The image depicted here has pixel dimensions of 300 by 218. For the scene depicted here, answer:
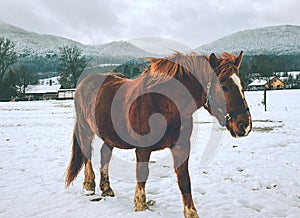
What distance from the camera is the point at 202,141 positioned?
8758mm

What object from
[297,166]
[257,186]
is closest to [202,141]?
[297,166]

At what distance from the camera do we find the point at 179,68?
2926mm

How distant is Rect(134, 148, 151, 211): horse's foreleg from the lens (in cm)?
309

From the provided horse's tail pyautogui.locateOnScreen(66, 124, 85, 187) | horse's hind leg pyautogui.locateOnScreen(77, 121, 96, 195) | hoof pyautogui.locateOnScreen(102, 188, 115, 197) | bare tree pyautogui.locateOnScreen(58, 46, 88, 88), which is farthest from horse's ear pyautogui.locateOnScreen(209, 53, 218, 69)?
bare tree pyautogui.locateOnScreen(58, 46, 88, 88)

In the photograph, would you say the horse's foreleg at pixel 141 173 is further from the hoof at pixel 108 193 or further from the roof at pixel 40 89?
the roof at pixel 40 89

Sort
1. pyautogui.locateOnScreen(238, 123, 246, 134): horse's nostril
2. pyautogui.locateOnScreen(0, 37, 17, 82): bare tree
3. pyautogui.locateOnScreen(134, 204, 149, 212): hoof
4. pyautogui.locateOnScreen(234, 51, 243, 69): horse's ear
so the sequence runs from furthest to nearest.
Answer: pyautogui.locateOnScreen(0, 37, 17, 82): bare tree < pyautogui.locateOnScreen(134, 204, 149, 212): hoof < pyautogui.locateOnScreen(234, 51, 243, 69): horse's ear < pyautogui.locateOnScreen(238, 123, 246, 134): horse's nostril

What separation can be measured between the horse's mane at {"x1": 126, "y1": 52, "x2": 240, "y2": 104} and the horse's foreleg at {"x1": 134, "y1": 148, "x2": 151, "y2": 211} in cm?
70

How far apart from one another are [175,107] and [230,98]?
0.61 m

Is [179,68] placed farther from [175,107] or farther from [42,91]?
[42,91]

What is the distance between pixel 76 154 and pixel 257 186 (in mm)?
3135

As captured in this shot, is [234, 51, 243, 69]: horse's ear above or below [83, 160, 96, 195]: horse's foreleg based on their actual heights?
above

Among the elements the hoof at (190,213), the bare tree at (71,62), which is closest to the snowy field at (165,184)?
the hoof at (190,213)

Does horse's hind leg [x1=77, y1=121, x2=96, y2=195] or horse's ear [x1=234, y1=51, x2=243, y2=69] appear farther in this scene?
horse's hind leg [x1=77, y1=121, x2=96, y2=195]

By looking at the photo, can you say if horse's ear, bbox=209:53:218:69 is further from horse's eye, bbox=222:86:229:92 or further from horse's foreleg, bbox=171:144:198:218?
horse's foreleg, bbox=171:144:198:218
